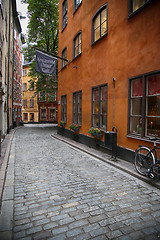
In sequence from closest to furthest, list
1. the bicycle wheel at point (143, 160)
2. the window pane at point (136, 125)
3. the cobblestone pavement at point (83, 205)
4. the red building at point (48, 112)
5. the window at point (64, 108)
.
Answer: the cobblestone pavement at point (83, 205) → the bicycle wheel at point (143, 160) → the window pane at point (136, 125) → the window at point (64, 108) → the red building at point (48, 112)

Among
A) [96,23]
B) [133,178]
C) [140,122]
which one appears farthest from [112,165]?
[96,23]

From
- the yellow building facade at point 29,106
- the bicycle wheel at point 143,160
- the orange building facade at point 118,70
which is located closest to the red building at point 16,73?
the yellow building facade at point 29,106

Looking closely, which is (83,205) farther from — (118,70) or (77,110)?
(77,110)

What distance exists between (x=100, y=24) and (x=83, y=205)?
845cm

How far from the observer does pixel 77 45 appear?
11.9m

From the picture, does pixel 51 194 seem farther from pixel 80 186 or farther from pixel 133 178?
pixel 133 178

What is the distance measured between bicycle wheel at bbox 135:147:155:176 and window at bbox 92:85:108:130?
123 inches

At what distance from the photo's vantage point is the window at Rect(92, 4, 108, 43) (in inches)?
324

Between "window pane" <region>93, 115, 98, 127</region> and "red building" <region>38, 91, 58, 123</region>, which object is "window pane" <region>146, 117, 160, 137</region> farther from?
"red building" <region>38, 91, 58, 123</region>

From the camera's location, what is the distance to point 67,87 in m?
13.7

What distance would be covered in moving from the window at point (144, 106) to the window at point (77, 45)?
621cm

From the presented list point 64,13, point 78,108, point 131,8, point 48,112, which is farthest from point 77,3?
point 48,112

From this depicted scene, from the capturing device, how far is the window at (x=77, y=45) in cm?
1131

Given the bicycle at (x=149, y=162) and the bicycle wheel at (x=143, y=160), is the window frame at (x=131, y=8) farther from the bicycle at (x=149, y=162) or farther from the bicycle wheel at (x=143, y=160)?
the bicycle wheel at (x=143, y=160)
